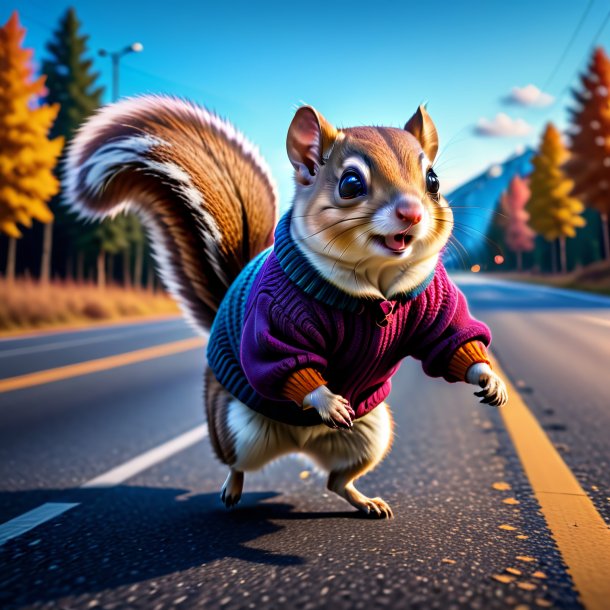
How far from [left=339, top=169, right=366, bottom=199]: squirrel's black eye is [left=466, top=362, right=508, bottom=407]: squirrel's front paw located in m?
0.52

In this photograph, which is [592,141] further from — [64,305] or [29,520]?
[29,520]

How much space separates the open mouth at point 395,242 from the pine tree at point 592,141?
2764cm

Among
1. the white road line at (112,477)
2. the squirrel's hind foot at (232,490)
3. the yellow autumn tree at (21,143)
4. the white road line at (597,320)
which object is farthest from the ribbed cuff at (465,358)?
the yellow autumn tree at (21,143)

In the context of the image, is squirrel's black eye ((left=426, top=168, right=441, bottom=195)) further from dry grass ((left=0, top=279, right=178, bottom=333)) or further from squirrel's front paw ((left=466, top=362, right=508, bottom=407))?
dry grass ((left=0, top=279, right=178, bottom=333))

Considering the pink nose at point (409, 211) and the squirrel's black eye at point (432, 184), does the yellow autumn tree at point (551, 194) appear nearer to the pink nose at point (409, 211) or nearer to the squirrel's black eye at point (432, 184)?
the squirrel's black eye at point (432, 184)

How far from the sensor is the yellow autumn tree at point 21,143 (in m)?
20.0

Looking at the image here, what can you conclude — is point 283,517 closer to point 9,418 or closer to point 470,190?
point 470,190

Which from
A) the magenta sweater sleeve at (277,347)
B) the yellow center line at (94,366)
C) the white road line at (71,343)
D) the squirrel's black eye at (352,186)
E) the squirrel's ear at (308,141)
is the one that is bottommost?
the white road line at (71,343)

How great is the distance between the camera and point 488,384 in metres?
1.54

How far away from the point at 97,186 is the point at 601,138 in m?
29.1

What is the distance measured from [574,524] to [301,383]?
1036 millimetres

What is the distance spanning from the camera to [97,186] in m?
1.98

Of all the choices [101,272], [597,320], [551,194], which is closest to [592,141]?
[551,194]

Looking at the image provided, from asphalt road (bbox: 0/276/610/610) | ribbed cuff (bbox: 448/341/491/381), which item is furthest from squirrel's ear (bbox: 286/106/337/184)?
asphalt road (bbox: 0/276/610/610)
